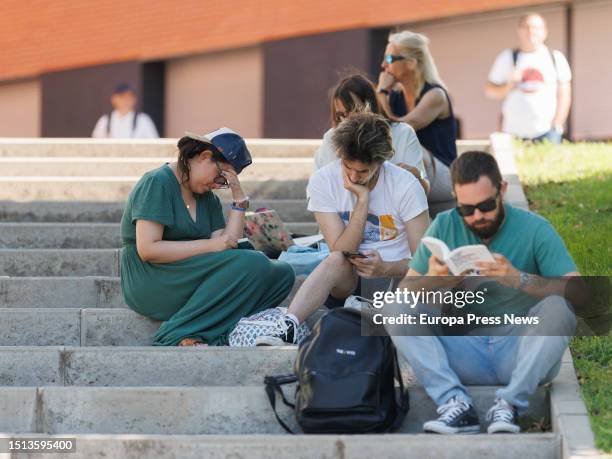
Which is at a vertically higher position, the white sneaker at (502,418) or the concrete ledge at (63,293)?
the concrete ledge at (63,293)

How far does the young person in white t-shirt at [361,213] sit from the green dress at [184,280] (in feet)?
0.94

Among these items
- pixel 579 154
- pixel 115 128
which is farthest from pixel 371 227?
pixel 115 128

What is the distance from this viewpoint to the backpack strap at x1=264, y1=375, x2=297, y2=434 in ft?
20.4

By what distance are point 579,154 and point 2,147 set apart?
489 centimetres

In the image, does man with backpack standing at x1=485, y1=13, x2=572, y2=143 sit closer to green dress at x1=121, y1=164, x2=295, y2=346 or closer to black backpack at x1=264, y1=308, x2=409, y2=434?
green dress at x1=121, y1=164, x2=295, y2=346

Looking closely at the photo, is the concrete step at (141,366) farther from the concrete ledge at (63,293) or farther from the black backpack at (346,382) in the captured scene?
the concrete ledge at (63,293)

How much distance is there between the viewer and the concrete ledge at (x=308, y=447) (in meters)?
5.79

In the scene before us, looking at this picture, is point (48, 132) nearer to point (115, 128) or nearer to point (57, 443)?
point (115, 128)

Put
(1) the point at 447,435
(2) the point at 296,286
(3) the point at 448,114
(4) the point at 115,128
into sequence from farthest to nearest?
(4) the point at 115,128, (3) the point at 448,114, (2) the point at 296,286, (1) the point at 447,435

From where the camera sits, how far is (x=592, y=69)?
15.7m

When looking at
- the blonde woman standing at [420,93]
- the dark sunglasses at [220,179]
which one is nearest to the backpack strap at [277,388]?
the dark sunglasses at [220,179]

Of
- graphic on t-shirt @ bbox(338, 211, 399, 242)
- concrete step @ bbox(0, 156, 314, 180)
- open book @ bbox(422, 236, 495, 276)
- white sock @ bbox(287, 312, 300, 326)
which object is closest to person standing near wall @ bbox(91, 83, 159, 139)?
concrete step @ bbox(0, 156, 314, 180)

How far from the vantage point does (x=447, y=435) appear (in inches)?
231

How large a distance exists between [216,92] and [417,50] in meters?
10.0
